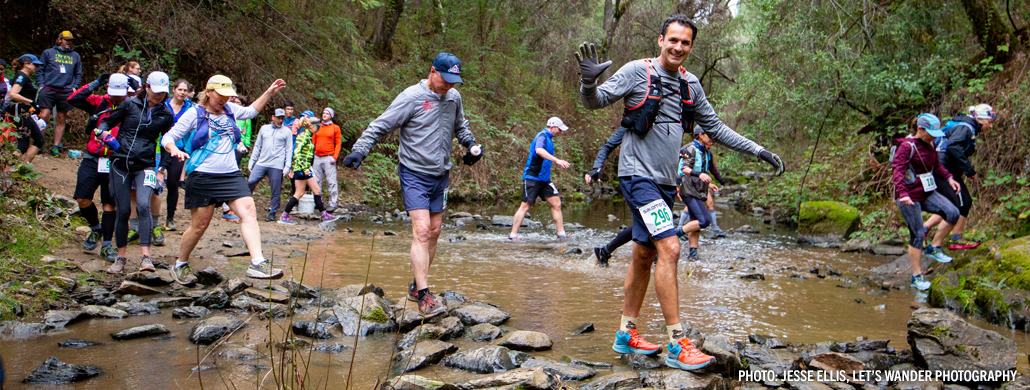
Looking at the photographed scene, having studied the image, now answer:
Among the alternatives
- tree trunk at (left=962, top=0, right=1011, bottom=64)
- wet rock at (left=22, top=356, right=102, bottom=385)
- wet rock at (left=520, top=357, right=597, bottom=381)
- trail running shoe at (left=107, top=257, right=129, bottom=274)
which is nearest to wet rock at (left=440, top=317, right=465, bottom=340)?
wet rock at (left=520, top=357, right=597, bottom=381)

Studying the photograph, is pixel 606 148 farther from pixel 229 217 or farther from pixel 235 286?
pixel 229 217

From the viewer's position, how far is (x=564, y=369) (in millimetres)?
4145

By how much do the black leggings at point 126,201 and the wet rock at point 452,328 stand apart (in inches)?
140

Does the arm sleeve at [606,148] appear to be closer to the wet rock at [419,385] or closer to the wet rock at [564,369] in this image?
the wet rock at [564,369]

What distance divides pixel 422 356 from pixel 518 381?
827 millimetres

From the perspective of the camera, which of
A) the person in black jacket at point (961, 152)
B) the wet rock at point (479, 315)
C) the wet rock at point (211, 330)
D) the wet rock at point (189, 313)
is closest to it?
the wet rock at point (211, 330)

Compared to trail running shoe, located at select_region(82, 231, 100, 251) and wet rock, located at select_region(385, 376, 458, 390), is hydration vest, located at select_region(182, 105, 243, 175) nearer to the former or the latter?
trail running shoe, located at select_region(82, 231, 100, 251)

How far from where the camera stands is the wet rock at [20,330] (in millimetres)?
4523

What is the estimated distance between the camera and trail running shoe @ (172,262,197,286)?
6309 mm

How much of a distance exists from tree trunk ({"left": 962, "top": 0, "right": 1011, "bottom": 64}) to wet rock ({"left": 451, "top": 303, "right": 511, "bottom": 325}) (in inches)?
424

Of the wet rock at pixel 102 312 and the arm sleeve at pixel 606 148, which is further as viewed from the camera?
the arm sleeve at pixel 606 148

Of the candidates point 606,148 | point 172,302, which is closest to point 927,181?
point 606,148

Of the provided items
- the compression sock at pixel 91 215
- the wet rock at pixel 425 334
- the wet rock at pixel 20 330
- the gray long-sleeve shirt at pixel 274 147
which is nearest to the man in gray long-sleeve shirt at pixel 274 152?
the gray long-sleeve shirt at pixel 274 147

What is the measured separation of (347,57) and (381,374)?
14259mm
